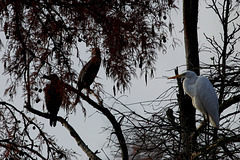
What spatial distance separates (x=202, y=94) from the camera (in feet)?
12.0

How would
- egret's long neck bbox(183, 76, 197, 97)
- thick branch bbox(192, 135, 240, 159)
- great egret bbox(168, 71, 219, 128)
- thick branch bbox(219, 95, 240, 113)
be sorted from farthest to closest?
egret's long neck bbox(183, 76, 197, 97), great egret bbox(168, 71, 219, 128), thick branch bbox(219, 95, 240, 113), thick branch bbox(192, 135, 240, 159)

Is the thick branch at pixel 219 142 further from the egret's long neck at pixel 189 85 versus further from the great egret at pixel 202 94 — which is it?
the egret's long neck at pixel 189 85

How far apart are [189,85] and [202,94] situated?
16 cm

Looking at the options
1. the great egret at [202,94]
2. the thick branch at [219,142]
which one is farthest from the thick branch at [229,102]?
the thick branch at [219,142]

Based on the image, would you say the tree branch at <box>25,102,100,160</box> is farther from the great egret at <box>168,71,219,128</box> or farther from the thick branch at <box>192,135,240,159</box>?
the thick branch at <box>192,135,240,159</box>

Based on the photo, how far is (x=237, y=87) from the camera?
3141mm

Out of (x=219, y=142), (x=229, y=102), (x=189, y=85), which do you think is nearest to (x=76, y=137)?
(x=189, y=85)

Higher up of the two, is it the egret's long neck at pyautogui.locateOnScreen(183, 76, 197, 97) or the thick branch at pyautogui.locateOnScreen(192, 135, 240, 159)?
the egret's long neck at pyautogui.locateOnScreen(183, 76, 197, 97)

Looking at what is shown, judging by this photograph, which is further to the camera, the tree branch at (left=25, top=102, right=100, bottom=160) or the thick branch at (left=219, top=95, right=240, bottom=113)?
the tree branch at (left=25, top=102, right=100, bottom=160)

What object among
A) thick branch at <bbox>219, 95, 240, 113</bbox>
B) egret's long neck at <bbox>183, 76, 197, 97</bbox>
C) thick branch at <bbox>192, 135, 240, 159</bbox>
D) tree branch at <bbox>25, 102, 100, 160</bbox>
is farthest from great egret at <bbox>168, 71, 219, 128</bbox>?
tree branch at <bbox>25, 102, 100, 160</bbox>

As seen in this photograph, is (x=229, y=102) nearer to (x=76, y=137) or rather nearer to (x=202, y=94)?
(x=202, y=94)

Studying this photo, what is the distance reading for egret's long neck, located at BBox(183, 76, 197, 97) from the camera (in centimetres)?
365

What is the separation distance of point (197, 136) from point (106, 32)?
3.80 ft

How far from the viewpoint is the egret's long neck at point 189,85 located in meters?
3.65
